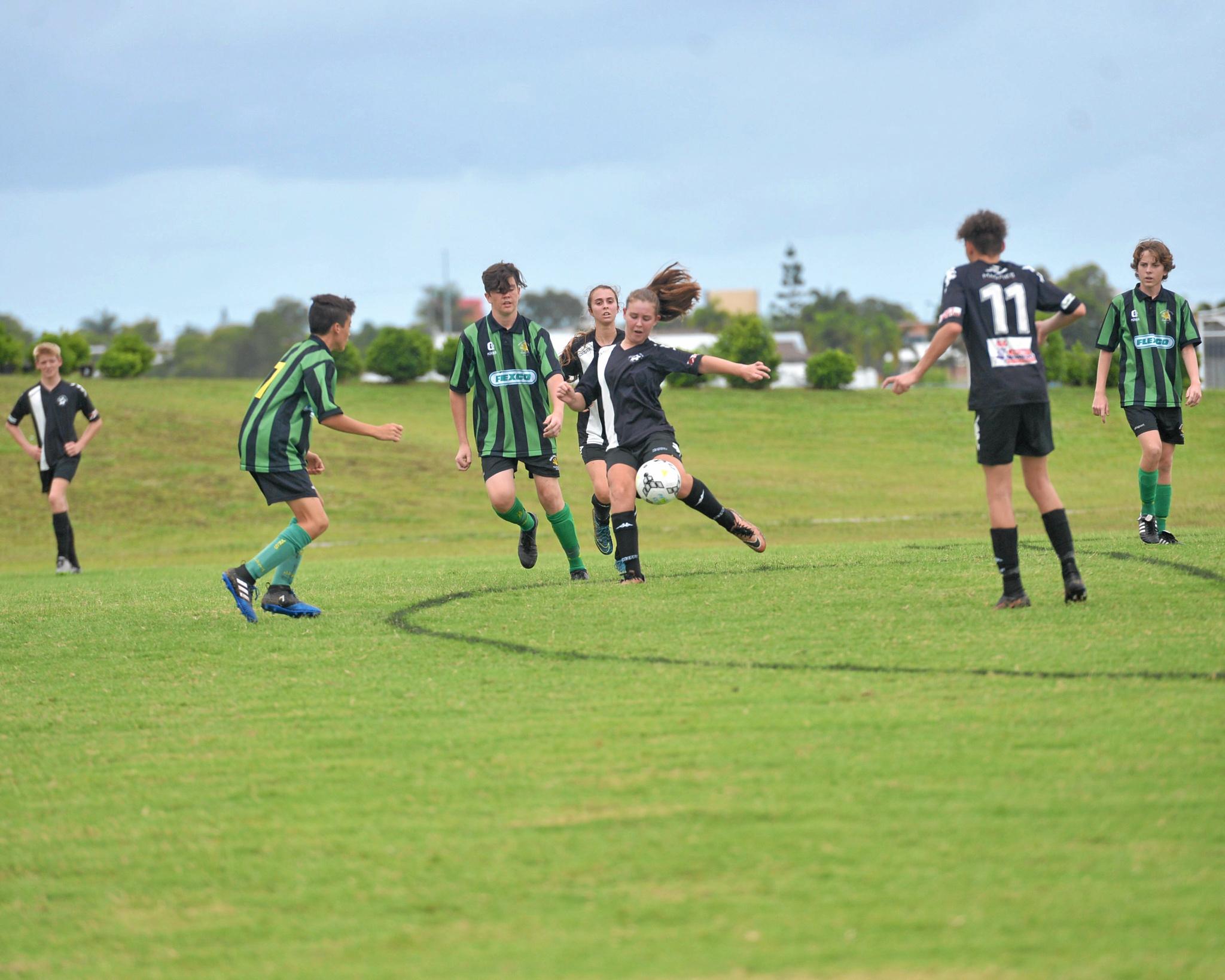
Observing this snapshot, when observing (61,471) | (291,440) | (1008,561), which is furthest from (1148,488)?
(61,471)

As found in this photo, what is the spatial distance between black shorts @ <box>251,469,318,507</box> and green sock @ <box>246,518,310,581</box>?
0.19 metres

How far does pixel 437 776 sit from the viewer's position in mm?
4426

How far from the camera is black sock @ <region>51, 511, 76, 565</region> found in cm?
1405

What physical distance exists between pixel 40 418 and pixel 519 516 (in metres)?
7.27

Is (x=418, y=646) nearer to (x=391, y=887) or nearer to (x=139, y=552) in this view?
(x=391, y=887)

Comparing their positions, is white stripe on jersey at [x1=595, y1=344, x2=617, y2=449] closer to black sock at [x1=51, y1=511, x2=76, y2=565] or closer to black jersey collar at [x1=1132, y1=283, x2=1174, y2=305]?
black jersey collar at [x1=1132, y1=283, x2=1174, y2=305]

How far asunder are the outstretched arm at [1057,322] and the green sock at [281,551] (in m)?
4.64

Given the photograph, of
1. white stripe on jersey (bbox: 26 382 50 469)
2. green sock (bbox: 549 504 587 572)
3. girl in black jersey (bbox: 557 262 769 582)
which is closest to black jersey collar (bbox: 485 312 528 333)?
girl in black jersey (bbox: 557 262 769 582)

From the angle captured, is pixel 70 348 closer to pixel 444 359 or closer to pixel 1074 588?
pixel 444 359

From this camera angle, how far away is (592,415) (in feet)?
32.2

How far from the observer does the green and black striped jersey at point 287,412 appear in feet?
25.8

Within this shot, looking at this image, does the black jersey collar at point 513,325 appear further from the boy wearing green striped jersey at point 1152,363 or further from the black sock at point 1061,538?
the boy wearing green striped jersey at point 1152,363

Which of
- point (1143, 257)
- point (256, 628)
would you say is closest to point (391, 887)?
point (256, 628)

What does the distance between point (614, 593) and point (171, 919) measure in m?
5.01
